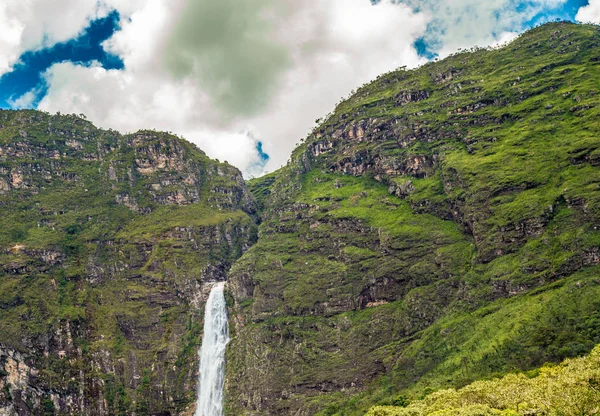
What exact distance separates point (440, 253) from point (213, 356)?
212ft

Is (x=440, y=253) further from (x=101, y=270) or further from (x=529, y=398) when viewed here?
(x=101, y=270)

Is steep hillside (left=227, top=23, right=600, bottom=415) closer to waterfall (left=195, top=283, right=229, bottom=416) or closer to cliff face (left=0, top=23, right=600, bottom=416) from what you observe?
cliff face (left=0, top=23, right=600, bottom=416)

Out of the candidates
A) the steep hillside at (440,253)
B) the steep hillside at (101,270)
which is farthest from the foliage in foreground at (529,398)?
the steep hillside at (101,270)

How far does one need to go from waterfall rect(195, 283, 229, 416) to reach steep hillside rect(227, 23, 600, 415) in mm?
4436

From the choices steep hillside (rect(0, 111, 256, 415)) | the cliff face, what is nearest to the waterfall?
steep hillside (rect(0, 111, 256, 415))

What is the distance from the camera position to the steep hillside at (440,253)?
10269 cm

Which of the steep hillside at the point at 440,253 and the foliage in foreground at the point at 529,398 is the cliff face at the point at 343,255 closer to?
the steep hillside at the point at 440,253

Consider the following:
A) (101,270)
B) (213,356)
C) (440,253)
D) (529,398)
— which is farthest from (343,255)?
(529,398)

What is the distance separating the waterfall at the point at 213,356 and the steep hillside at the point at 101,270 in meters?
2.64

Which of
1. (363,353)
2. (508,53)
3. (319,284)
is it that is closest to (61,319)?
(319,284)

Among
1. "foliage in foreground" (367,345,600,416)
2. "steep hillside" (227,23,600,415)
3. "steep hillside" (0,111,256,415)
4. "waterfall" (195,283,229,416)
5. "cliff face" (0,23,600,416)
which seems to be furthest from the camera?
"steep hillside" (0,111,256,415)

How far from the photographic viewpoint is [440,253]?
129500mm

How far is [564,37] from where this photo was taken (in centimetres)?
18050

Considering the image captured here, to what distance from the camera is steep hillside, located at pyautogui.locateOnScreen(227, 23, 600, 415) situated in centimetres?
10269
